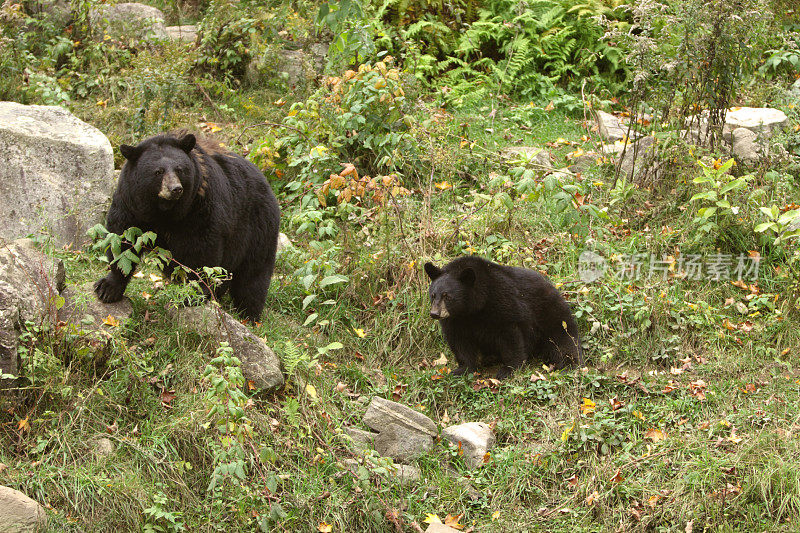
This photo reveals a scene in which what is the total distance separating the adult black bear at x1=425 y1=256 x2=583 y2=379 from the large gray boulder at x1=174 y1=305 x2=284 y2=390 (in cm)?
139

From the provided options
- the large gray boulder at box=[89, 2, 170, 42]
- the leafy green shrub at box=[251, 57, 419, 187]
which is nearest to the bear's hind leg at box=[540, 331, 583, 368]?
the leafy green shrub at box=[251, 57, 419, 187]

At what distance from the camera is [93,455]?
5141 mm

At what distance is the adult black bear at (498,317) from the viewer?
21.7ft

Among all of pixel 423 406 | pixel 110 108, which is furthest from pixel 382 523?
pixel 110 108

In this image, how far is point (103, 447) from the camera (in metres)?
5.20

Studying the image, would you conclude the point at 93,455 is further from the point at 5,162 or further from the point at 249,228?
the point at 5,162

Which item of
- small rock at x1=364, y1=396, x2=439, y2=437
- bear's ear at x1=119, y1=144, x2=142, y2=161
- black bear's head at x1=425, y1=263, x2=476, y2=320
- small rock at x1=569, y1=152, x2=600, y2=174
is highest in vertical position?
bear's ear at x1=119, y1=144, x2=142, y2=161

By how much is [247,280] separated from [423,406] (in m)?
1.84

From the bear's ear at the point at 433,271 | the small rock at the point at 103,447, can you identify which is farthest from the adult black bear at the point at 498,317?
the small rock at the point at 103,447

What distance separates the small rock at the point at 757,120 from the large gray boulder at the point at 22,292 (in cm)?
734

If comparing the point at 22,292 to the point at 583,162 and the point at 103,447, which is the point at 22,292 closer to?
the point at 103,447

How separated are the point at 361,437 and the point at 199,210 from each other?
81.3 inches

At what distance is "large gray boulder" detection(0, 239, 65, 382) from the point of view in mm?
5105

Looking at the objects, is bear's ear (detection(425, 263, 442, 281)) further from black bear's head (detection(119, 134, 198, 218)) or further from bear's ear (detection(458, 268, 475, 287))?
black bear's head (detection(119, 134, 198, 218))
